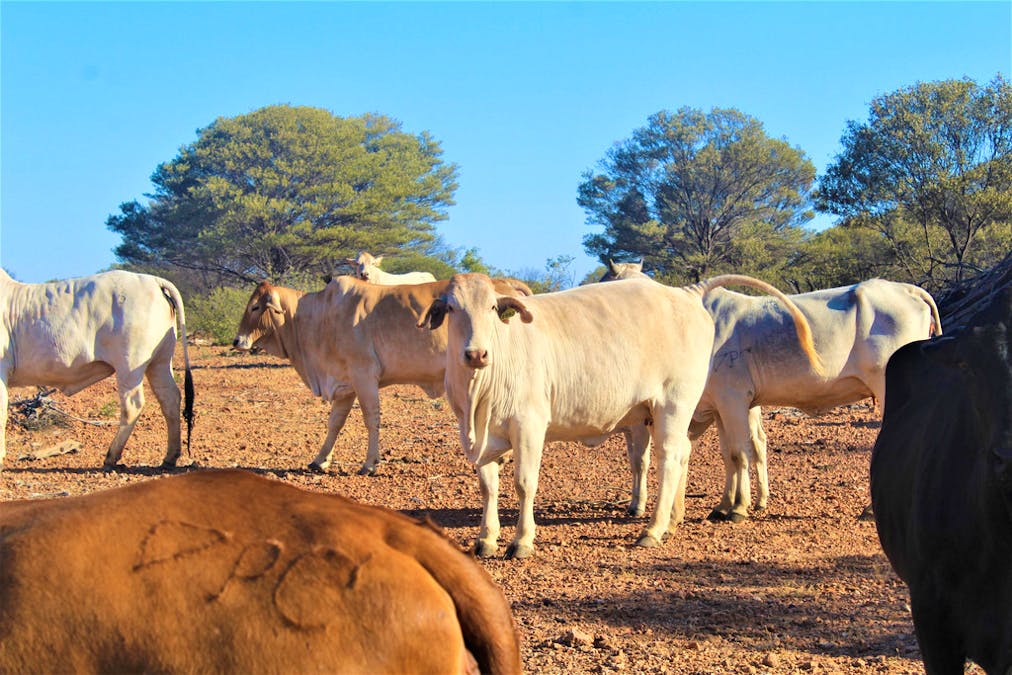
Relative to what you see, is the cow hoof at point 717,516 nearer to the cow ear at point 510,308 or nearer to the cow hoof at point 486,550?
the cow hoof at point 486,550

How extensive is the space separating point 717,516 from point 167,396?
6030 mm

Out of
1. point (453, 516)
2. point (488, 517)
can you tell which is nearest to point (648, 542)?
point (488, 517)

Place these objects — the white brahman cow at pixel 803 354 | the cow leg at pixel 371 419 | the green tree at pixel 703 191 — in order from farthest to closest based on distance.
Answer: the green tree at pixel 703 191 → the cow leg at pixel 371 419 → the white brahman cow at pixel 803 354

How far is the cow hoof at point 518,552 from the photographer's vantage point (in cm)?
719

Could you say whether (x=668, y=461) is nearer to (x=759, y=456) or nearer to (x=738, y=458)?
(x=738, y=458)

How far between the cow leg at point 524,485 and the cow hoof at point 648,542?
0.80 meters

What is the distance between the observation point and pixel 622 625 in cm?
567

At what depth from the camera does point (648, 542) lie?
7.54 metres

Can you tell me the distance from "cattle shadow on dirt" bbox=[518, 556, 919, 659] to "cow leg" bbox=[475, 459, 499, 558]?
890 millimetres

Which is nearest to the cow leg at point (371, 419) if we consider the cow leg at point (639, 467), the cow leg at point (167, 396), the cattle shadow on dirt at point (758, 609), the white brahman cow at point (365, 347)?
the white brahman cow at point (365, 347)

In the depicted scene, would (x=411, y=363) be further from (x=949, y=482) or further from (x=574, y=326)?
(x=949, y=482)

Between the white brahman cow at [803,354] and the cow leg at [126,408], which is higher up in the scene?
the white brahman cow at [803,354]

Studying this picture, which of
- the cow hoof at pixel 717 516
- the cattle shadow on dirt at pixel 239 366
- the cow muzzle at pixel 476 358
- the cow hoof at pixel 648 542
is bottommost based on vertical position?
the cow hoof at pixel 648 542

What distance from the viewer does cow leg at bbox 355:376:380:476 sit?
10859 millimetres
